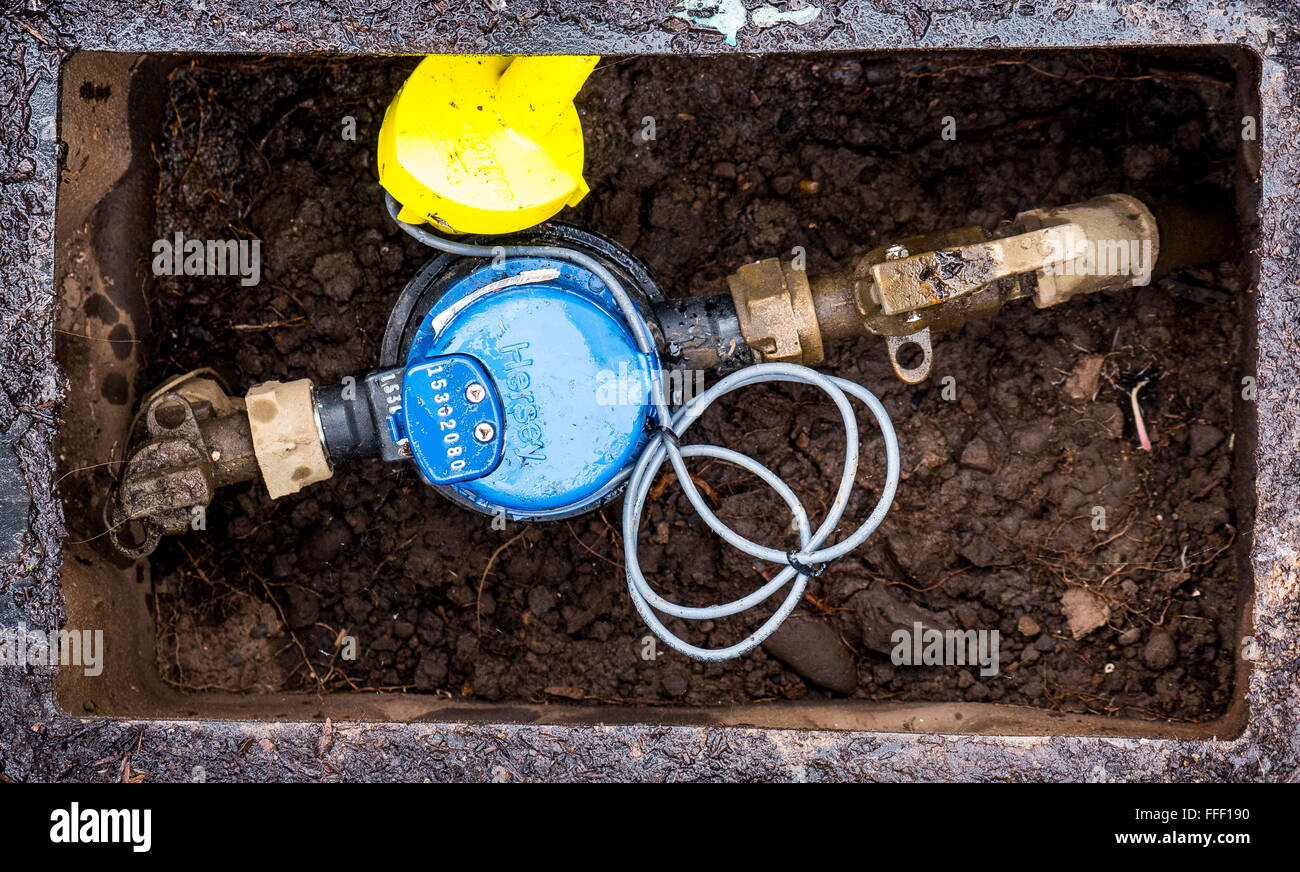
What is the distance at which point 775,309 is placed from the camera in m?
1.71

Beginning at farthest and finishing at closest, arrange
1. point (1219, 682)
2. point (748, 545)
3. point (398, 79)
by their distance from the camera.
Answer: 1. point (398, 79)
2. point (1219, 682)
3. point (748, 545)

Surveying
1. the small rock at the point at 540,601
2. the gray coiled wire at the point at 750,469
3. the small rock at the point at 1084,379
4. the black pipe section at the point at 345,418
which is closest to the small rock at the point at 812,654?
the gray coiled wire at the point at 750,469

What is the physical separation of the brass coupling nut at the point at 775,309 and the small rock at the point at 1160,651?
92 centimetres

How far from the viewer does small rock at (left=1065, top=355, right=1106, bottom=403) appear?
6.57 ft

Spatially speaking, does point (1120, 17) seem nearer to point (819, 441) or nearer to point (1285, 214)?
point (1285, 214)

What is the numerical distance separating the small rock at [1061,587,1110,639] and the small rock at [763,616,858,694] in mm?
465

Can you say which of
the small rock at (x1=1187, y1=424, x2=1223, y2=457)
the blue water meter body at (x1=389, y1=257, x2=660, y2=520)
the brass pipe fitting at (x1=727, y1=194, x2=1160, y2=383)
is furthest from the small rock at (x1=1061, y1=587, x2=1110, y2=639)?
the blue water meter body at (x1=389, y1=257, x2=660, y2=520)

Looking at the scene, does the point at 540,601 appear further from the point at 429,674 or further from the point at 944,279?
the point at 944,279

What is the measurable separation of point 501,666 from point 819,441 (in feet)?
2.62

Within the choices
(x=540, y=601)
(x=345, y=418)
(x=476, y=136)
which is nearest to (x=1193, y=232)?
(x=476, y=136)

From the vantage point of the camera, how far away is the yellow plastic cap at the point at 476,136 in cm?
167

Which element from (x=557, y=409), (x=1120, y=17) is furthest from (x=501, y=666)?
(x=1120, y=17)

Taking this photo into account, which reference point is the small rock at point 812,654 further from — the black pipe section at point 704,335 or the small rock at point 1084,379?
the small rock at point 1084,379
